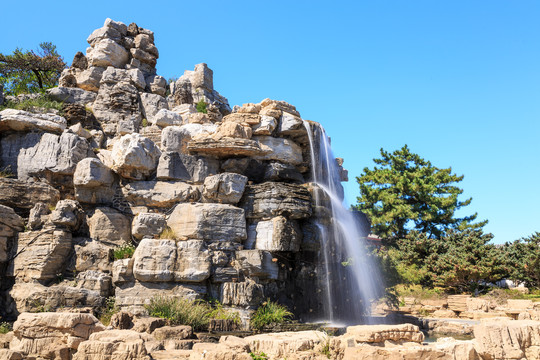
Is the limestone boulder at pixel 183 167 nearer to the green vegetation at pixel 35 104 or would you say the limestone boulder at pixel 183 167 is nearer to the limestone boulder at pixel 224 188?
the limestone boulder at pixel 224 188

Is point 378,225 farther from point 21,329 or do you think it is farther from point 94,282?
point 21,329

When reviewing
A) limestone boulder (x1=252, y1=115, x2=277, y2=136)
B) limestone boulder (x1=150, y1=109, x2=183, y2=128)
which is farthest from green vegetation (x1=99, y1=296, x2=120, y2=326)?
limestone boulder (x1=150, y1=109, x2=183, y2=128)

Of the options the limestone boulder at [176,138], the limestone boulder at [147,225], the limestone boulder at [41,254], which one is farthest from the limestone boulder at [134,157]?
the limestone boulder at [41,254]

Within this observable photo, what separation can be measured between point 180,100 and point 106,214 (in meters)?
6.57

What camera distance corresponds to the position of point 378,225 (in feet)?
71.6

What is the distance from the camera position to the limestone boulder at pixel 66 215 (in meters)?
10.2

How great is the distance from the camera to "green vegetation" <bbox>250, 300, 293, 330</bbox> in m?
9.16

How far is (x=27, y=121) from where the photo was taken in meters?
11.7

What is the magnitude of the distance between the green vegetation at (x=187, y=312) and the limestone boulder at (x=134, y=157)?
3435 mm

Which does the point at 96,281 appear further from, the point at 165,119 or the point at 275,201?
the point at 165,119

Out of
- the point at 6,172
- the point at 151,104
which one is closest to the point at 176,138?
the point at 6,172

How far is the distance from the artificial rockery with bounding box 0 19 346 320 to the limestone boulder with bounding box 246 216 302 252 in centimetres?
3

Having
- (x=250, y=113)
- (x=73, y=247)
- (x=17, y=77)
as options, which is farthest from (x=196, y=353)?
(x=17, y=77)

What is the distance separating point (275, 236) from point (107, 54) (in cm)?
1219
